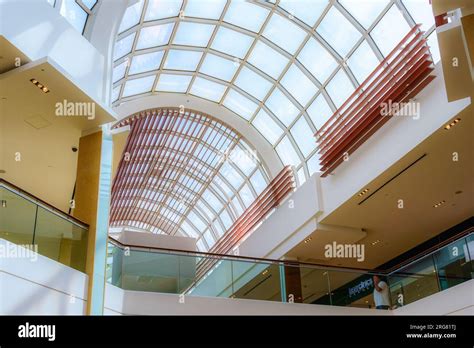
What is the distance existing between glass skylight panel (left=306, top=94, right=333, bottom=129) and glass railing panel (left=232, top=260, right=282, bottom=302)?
6765 millimetres

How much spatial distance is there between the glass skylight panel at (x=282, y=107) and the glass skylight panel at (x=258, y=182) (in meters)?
3.06

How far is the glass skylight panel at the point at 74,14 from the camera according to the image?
1118 cm

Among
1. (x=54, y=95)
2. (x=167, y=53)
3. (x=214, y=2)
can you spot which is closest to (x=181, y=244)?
(x=167, y=53)

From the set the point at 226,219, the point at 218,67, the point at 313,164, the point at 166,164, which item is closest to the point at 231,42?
the point at 218,67

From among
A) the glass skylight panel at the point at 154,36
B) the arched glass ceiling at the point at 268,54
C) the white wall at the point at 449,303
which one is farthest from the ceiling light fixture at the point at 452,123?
the glass skylight panel at the point at 154,36

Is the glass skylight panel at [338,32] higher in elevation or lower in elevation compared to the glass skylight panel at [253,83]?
lower

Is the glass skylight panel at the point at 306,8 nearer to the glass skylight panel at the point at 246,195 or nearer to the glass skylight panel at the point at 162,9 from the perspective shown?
the glass skylight panel at the point at 162,9

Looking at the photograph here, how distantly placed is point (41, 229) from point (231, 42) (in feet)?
40.4

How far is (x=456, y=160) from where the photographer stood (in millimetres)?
12711

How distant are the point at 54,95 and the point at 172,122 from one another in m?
12.7

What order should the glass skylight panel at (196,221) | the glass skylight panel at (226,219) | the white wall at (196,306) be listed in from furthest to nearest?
1. the glass skylight panel at (196,221)
2. the glass skylight panel at (226,219)
3. the white wall at (196,306)

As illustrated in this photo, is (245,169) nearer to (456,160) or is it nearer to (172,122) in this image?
(172,122)

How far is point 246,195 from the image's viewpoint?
24062mm

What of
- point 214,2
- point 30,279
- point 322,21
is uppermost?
point 214,2
